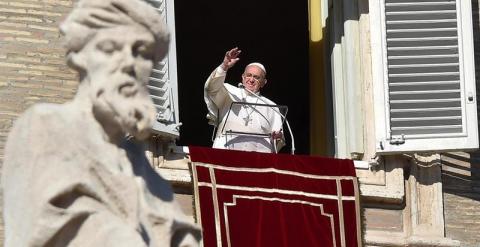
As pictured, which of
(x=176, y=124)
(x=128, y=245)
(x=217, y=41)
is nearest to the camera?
(x=128, y=245)

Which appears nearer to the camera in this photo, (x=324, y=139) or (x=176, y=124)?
(x=176, y=124)

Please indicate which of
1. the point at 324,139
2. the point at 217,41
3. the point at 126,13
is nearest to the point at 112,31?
the point at 126,13

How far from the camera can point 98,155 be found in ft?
20.7

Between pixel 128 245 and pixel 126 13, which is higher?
pixel 126 13

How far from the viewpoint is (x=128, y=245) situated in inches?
242

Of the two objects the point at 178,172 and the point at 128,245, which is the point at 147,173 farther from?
the point at 178,172

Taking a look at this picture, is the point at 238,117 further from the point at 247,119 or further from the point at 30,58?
the point at 30,58

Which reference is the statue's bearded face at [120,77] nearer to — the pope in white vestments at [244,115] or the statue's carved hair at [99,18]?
the statue's carved hair at [99,18]

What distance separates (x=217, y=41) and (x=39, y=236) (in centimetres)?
1521

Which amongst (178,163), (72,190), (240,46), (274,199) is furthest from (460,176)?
(72,190)

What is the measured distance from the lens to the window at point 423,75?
55.5 feet

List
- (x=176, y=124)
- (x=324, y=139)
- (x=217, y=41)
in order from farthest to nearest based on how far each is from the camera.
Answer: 1. (x=217, y=41)
2. (x=324, y=139)
3. (x=176, y=124)

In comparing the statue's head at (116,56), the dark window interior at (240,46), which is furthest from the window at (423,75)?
the statue's head at (116,56)

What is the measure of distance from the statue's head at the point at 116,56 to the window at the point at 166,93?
962 centimetres
